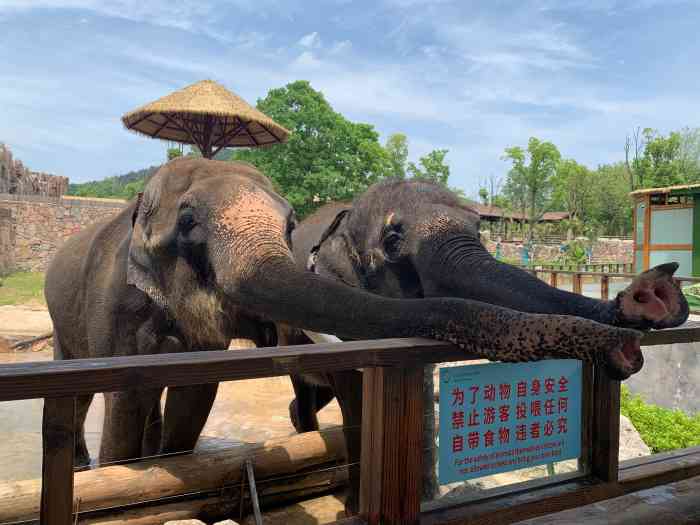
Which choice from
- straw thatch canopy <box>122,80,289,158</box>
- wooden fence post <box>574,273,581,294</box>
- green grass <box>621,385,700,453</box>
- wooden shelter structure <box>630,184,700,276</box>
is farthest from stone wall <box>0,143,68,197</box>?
green grass <box>621,385,700,453</box>

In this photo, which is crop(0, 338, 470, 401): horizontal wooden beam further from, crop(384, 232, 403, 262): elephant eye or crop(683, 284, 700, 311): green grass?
crop(683, 284, 700, 311): green grass

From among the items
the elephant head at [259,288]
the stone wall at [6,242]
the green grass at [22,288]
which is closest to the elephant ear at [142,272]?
the elephant head at [259,288]

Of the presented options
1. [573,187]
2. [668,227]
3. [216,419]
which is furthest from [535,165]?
[216,419]

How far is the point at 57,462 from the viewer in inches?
47.6

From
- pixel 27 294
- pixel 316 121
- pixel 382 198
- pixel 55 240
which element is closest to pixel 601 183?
pixel 316 121

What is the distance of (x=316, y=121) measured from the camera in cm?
2383

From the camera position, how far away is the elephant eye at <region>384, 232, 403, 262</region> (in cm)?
343

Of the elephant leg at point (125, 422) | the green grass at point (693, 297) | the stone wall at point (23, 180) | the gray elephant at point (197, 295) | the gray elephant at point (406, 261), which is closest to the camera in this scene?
the gray elephant at point (197, 295)

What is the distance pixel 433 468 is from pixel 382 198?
1.97 metres

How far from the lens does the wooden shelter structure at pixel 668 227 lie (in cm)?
1445

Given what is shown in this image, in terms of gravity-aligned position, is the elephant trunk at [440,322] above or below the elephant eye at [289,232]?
below

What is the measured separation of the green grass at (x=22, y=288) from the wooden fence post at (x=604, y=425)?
43.3ft

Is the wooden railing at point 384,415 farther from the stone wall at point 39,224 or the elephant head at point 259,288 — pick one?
the stone wall at point 39,224

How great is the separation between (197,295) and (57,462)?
4.86 ft
